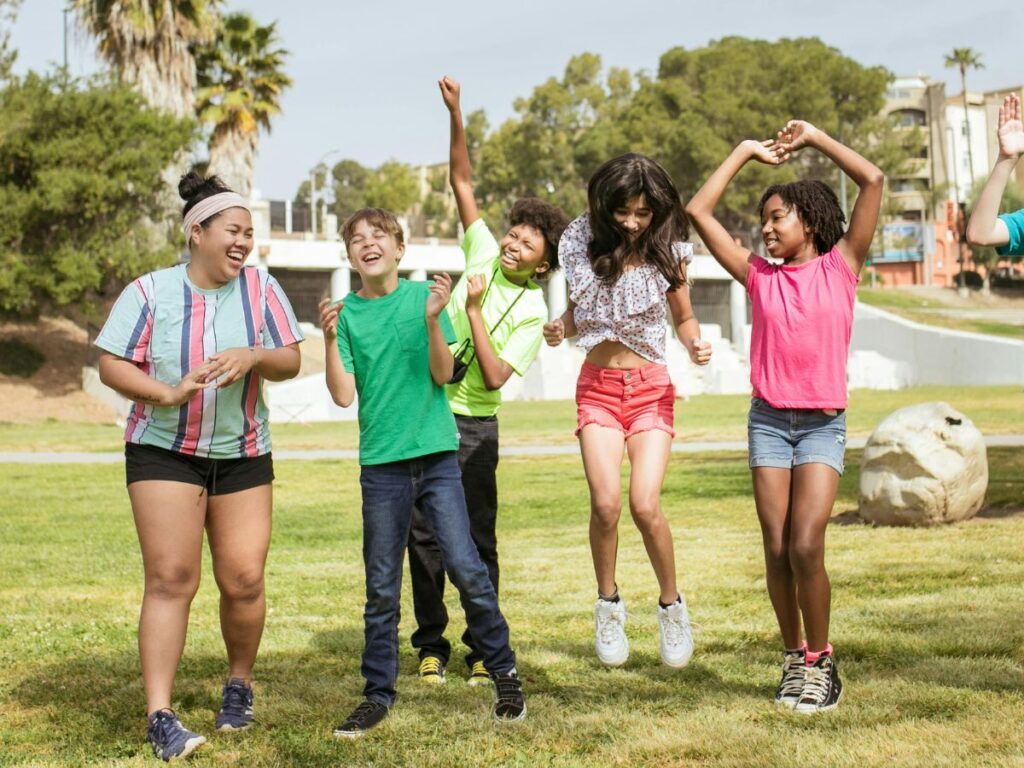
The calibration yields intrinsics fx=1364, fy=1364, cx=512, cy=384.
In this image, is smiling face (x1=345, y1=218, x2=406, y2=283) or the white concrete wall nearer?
smiling face (x1=345, y1=218, x2=406, y2=283)

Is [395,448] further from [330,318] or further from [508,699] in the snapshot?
[508,699]

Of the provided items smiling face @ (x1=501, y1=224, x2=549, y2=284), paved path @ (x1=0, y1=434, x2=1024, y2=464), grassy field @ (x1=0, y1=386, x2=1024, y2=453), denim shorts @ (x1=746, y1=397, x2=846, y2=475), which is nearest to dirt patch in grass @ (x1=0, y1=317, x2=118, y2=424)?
grassy field @ (x1=0, y1=386, x2=1024, y2=453)

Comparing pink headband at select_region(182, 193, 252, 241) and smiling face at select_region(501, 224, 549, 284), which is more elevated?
pink headband at select_region(182, 193, 252, 241)

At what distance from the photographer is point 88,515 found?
13320mm

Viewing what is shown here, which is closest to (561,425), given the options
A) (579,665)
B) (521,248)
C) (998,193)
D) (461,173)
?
(461,173)

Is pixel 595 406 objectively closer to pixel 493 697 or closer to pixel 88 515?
pixel 493 697

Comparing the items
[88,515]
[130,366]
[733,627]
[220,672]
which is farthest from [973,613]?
[88,515]

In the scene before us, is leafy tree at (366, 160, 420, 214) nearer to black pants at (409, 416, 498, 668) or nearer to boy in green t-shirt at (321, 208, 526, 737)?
black pants at (409, 416, 498, 668)

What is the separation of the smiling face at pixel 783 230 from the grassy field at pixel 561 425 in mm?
16299

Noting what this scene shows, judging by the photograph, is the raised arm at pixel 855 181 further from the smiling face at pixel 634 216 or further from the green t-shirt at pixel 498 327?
the green t-shirt at pixel 498 327

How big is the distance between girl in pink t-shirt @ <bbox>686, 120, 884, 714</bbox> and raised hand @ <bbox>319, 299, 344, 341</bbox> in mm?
1531

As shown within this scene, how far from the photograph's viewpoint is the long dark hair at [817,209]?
17.1 feet

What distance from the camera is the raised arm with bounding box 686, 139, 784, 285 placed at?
17.3 feet

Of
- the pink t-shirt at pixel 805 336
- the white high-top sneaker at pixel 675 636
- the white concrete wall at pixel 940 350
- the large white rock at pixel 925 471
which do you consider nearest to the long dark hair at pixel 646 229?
the pink t-shirt at pixel 805 336
